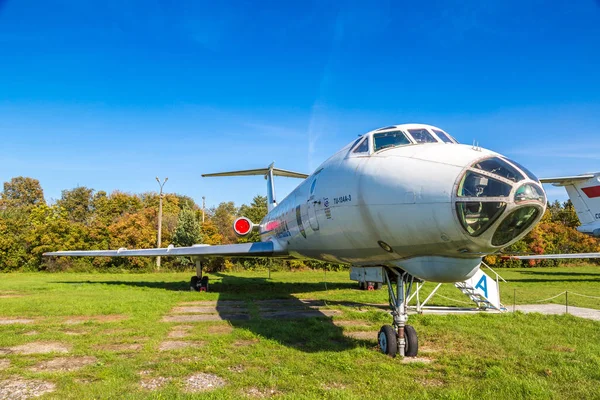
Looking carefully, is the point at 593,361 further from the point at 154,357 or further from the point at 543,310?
the point at 154,357

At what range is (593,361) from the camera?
231 inches

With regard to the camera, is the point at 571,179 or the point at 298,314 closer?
the point at 298,314

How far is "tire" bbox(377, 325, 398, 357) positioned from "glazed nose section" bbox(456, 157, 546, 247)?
2.61 metres

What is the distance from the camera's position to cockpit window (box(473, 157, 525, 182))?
164 inches

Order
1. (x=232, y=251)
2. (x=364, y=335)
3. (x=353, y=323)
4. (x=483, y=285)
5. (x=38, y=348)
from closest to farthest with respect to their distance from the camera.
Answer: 1. (x=38, y=348)
2. (x=364, y=335)
3. (x=353, y=323)
4. (x=483, y=285)
5. (x=232, y=251)

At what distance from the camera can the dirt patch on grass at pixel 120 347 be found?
6539 mm

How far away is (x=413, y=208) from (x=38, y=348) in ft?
21.9

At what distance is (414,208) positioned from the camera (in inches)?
184

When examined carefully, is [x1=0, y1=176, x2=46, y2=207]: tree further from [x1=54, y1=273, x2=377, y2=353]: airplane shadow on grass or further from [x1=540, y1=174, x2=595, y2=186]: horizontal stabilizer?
[x1=540, y1=174, x2=595, y2=186]: horizontal stabilizer

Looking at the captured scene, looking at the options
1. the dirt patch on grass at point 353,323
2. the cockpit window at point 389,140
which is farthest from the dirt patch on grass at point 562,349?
the cockpit window at point 389,140

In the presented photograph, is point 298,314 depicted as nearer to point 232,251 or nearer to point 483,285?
point 232,251

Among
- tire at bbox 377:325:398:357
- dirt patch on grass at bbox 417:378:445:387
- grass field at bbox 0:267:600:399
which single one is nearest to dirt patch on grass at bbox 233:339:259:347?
grass field at bbox 0:267:600:399

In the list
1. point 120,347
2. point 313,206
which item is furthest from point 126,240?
point 313,206

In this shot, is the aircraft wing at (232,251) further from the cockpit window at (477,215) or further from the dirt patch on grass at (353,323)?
the cockpit window at (477,215)
